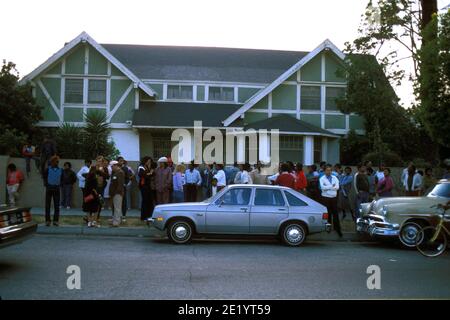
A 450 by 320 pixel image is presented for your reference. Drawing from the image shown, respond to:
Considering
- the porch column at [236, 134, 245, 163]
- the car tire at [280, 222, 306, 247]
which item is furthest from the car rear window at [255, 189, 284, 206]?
the porch column at [236, 134, 245, 163]

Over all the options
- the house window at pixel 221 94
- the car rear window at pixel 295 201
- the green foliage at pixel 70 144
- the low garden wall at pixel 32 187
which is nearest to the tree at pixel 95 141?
the green foliage at pixel 70 144

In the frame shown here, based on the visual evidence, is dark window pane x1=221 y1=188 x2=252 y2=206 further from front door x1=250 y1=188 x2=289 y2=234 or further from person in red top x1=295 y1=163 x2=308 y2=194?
person in red top x1=295 y1=163 x2=308 y2=194

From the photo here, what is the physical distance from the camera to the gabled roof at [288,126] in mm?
25094

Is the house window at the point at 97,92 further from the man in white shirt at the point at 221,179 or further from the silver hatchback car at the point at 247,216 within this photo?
the silver hatchback car at the point at 247,216

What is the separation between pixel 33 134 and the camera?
25500mm

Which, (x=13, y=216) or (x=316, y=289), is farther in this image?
(x=13, y=216)

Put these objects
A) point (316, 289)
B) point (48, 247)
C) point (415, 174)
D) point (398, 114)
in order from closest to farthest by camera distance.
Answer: point (316, 289), point (48, 247), point (415, 174), point (398, 114)

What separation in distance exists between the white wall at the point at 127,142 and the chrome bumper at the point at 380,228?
1643 centimetres

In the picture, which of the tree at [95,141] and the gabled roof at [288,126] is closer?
the tree at [95,141]

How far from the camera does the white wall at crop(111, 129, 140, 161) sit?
27.1m

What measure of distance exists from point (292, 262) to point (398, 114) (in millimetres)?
14187

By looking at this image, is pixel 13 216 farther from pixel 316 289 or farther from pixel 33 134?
pixel 33 134

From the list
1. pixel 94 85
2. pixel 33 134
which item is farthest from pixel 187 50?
pixel 33 134

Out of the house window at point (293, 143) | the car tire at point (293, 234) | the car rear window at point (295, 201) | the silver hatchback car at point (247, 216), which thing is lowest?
the car tire at point (293, 234)
